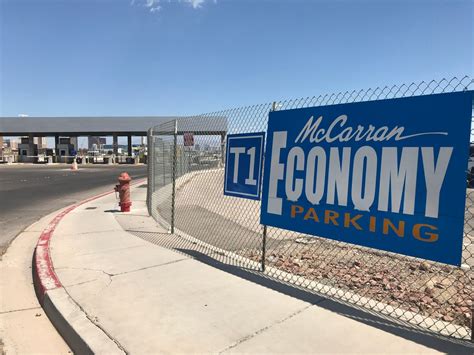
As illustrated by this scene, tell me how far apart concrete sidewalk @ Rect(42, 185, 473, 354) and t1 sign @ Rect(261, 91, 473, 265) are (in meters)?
0.78

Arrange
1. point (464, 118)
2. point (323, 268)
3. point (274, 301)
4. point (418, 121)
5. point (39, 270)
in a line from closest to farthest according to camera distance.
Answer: point (464, 118), point (418, 121), point (274, 301), point (39, 270), point (323, 268)

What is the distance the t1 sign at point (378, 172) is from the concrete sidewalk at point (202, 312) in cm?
78

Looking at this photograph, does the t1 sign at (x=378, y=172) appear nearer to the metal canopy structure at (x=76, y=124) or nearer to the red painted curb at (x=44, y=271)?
the red painted curb at (x=44, y=271)

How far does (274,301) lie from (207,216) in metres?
5.94

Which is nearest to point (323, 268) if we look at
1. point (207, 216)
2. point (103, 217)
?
point (207, 216)

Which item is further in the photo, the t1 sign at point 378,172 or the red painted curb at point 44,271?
the red painted curb at point 44,271

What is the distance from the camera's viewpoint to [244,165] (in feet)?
17.3

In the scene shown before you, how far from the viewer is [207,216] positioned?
9781 millimetres

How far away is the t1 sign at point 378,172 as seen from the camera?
3.21 meters

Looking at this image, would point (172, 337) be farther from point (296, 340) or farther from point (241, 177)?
point (241, 177)

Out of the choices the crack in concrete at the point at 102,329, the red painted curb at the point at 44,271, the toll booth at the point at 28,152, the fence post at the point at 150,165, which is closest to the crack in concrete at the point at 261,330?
the crack in concrete at the point at 102,329

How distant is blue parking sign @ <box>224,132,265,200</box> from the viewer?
5.04m

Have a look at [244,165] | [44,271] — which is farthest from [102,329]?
[244,165]

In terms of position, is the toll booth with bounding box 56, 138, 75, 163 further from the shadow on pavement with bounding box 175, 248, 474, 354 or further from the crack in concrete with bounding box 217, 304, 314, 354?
the crack in concrete with bounding box 217, 304, 314, 354
